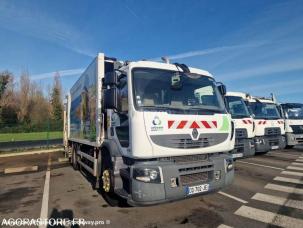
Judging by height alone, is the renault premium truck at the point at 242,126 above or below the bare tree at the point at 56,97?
below

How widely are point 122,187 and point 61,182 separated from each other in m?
4.51

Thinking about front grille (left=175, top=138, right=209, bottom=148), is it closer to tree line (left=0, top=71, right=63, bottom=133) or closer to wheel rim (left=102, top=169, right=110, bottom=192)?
wheel rim (left=102, top=169, right=110, bottom=192)

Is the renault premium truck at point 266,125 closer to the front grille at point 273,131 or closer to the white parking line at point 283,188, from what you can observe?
the front grille at point 273,131

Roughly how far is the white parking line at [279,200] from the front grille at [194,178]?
71.6 inches

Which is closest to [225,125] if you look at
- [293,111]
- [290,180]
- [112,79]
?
[112,79]

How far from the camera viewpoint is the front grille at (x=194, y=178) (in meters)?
4.41

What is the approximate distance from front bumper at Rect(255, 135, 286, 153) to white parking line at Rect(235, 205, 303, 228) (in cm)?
636

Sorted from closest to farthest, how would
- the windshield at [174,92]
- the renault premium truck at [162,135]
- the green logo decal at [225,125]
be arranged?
the renault premium truck at [162,135] < the windshield at [174,92] < the green logo decal at [225,125]

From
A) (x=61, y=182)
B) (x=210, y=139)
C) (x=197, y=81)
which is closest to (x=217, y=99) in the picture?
(x=197, y=81)

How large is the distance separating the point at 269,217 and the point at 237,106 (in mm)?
6552

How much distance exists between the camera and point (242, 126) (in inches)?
392

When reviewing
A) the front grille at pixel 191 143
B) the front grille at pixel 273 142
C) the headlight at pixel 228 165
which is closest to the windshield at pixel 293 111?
the front grille at pixel 273 142

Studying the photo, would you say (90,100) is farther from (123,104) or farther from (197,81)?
(197,81)
